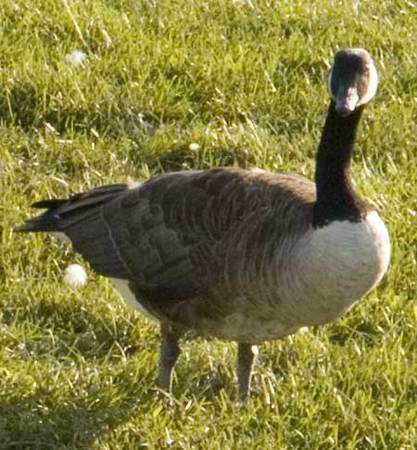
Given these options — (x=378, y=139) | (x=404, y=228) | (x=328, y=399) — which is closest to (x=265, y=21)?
(x=378, y=139)

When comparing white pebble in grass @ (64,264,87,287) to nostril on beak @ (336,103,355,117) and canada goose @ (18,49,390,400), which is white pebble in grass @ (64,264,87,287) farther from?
nostril on beak @ (336,103,355,117)

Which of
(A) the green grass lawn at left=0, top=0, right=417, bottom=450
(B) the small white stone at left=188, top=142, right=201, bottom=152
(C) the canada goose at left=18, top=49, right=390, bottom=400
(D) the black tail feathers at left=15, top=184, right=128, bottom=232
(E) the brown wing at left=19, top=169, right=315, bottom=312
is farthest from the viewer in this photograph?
(B) the small white stone at left=188, top=142, right=201, bottom=152

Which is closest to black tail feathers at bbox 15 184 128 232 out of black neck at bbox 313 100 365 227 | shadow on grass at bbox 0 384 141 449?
shadow on grass at bbox 0 384 141 449

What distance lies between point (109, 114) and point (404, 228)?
1.95 m

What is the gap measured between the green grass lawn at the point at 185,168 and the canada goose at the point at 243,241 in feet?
1.01

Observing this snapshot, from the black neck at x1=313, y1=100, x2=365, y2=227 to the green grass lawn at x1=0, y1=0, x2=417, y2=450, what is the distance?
3.00 ft

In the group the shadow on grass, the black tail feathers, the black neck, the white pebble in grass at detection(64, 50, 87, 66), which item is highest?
the black neck

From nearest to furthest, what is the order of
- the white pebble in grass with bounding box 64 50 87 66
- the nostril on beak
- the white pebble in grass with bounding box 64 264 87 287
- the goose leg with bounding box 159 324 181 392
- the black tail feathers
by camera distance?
the nostril on beak < the goose leg with bounding box 159 324 181 392 < the black tail feathers < the white pebble in grass with bounding box 64 264 87 287 < the white pebble in grass with bounding box 64 50 87 66

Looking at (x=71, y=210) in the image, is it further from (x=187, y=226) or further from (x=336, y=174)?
(x=336, y=174)

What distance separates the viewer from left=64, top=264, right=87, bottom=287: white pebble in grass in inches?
265

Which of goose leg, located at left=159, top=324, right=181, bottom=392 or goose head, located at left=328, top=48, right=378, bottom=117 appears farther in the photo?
goose leg, located at left=159, top=324, right=181, bottom=392

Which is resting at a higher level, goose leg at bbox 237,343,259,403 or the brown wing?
the brown wing

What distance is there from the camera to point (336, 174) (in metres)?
5.62

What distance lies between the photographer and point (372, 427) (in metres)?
5.85
